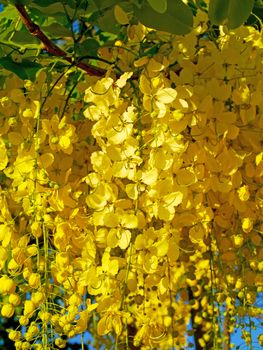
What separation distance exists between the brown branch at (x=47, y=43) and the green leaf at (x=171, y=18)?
122 mm

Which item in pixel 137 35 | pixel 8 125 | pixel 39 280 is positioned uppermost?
pixel 137 35

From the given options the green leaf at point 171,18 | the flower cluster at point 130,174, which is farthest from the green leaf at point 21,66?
the green leaf at point 171,18

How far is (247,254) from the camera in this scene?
1182 mm

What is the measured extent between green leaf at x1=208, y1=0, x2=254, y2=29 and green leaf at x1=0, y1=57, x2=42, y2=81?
0.29 metres

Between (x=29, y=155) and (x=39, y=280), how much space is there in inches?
6.9

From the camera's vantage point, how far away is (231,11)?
90cm

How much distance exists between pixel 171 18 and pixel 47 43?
171 millimetres

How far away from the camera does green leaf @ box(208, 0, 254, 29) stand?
89 centimetres

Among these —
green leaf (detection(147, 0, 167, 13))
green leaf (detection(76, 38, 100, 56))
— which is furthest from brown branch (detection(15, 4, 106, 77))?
green leaf (detection(147, 0, 167, 13))

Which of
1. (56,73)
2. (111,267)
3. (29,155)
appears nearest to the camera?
(111,267)

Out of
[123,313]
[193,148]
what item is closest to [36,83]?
[193,148]

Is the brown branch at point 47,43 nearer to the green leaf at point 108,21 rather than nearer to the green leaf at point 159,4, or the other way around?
the green leaf at point 108,21

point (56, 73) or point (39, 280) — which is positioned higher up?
point (56, 73)

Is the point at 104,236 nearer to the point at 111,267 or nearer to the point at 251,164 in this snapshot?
the point at 111,267
